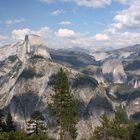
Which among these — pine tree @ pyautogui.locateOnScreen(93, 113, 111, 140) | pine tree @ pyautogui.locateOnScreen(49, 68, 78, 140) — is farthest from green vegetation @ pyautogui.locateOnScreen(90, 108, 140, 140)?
pine tree @ pyautogui.locateOnScreen(49, 68, 78, 140)

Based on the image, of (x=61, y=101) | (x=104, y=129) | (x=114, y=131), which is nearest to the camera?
(x=61, y=101)

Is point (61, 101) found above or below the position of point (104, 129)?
above

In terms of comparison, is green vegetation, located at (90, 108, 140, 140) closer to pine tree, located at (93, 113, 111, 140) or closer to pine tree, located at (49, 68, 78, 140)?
pine tree, located at (93, 113, 111, 140)

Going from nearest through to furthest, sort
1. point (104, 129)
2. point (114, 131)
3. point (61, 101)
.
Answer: point (61, 101), point (104, 129), point (114, 131)

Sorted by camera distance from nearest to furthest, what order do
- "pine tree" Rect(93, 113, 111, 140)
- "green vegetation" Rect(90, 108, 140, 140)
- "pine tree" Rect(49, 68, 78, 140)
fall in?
"pine tree" Rect(49, 68, 78, 140)
"pine tree" Rect(93, 113, 111, 140)
"green vegetation" Rect(90, 108, 140, 140)

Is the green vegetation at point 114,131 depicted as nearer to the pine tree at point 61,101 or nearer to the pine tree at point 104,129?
the pine tree at point 104,129

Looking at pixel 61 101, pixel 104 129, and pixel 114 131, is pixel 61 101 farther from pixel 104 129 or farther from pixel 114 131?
pixel 114 131

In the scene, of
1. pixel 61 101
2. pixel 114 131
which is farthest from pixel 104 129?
pixel 61 101

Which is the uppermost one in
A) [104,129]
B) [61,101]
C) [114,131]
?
[61,101]

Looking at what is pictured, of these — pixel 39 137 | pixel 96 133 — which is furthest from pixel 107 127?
pixel 39 137

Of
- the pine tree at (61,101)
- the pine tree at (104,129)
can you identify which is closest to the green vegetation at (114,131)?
the pine tree at (104,129)

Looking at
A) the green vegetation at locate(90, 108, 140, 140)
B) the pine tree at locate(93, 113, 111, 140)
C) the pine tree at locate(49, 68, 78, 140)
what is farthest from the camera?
the green vegetation at locate(90, 108, 140, 140)
